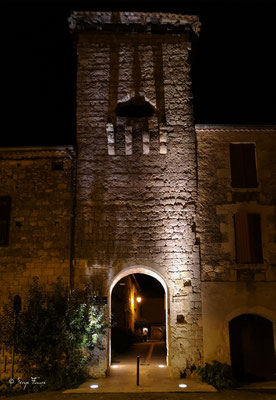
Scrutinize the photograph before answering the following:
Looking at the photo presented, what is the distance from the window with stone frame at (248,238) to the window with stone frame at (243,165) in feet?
3.44

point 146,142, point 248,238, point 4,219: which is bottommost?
point 248,238

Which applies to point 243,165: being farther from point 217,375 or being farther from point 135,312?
point 135,312

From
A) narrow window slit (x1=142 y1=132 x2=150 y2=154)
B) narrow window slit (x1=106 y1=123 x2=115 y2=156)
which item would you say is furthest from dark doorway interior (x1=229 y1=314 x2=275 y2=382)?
narrow window slit (x1=106 y1=123 x2=115 y2=156)

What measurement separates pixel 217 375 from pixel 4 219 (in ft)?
26.5

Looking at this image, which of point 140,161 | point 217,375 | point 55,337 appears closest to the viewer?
point 55,337

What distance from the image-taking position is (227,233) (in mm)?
12258

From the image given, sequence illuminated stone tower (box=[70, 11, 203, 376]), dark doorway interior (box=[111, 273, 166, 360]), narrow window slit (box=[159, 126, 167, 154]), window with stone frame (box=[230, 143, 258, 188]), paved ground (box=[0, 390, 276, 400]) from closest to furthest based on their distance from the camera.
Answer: paved ground (box=[0, 390, 276, 400]) < illuminated stone tower (box=[70, 11, 203, 376]) < window with stone frame (box=[230, 143, 258, 188]) < narrow window slit (box=[159, 126, 167, 154]) < dark doorway interior (box=[111, 273, 166, 360])

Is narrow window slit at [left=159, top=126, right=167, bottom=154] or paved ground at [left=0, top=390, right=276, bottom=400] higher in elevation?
narrow window slit at [left=159, top=126, right=167, bottom=154]

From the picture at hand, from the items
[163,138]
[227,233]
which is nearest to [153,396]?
[227,233]

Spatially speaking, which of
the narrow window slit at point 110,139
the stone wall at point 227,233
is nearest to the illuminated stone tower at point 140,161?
the narrow window slit at point 110,139

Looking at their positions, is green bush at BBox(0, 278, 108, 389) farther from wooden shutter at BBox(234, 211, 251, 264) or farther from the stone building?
wooden shutter at BBox(234, 211, 251, 264)

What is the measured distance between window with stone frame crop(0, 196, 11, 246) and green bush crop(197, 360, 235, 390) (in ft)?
23.7

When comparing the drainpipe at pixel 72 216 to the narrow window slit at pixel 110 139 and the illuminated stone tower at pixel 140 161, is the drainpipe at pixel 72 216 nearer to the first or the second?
the illuminated stone tower at pixel 140 161

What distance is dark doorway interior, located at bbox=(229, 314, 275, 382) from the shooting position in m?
12.1
